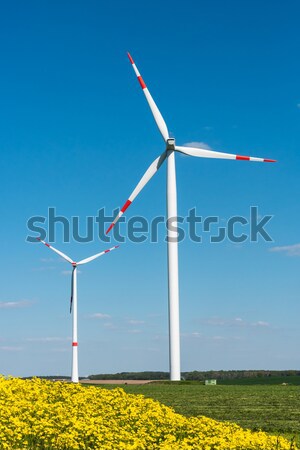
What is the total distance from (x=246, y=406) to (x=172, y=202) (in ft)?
70.4

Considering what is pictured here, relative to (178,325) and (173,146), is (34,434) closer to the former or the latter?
(178,325)

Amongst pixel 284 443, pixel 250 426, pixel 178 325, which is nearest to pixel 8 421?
pixel 284 443

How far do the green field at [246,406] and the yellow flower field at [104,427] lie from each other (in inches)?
159

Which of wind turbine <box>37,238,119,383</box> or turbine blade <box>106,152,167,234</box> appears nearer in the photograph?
turbine blade <box>106,152,167,234</box>

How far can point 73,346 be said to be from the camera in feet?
219

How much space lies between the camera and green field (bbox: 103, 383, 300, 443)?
2219 cm

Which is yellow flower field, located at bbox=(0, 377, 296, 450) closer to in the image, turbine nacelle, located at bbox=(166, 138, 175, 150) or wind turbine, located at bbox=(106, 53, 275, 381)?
wind turbine, located at bbox=(106, 53, 275, 381)

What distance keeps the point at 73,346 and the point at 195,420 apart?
50.4 m

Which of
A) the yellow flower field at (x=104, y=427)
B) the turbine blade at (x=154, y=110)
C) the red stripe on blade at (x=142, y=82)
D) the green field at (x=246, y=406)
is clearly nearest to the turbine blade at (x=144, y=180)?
the turbine blade at (x=154, y=110)

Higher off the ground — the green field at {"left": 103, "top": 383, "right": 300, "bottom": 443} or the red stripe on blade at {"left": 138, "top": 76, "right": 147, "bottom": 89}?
the red stripe on blade at {"left": 138, "top": 76, "right": 147, "bottom": 89}

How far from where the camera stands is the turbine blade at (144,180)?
4791cm

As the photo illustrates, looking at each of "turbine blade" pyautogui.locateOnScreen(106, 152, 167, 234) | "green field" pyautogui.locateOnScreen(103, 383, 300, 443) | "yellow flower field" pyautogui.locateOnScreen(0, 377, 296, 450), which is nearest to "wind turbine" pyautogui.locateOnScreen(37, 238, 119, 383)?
"turbine blade" pyautogui.locateOnScreen(106, 152, 167, 234)

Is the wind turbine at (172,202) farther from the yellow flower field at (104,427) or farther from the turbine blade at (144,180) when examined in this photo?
the yellow flower field at (104,427)

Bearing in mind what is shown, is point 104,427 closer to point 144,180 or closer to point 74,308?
point 144,180
